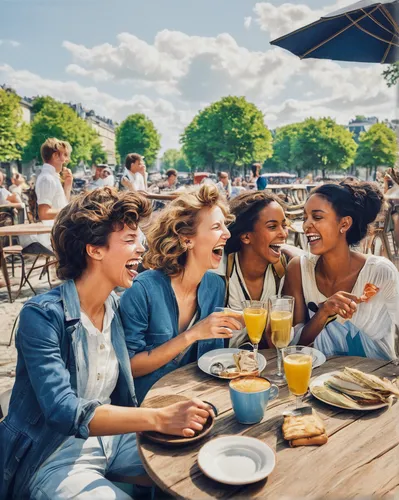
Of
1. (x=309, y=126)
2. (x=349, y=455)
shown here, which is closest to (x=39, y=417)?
(x=349, y=455)

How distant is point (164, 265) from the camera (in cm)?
242

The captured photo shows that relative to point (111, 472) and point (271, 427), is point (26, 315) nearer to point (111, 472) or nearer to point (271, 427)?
point (111, 472)

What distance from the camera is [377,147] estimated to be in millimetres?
61688

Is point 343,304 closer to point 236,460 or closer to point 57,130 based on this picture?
point 236,460

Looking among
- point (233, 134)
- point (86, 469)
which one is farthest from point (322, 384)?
point (233, 134)

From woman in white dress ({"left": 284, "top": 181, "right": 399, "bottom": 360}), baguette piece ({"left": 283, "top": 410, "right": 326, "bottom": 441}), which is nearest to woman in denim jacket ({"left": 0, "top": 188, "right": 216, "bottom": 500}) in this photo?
baguette piece ({"left": 283, "top": 410, "right": 326, "bottom": 441})

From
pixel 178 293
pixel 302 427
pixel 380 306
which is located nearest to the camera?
pixel 302 427

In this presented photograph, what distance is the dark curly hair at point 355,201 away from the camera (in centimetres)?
280

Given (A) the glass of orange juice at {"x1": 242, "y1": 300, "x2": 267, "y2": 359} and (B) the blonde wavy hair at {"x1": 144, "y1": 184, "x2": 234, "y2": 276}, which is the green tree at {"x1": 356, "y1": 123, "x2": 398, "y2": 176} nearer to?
(B) the blonde wavy hair at {"x1": 144, "y1": 184, "x2": 234, "y2": 276}

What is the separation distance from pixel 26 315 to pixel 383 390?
4.59ft

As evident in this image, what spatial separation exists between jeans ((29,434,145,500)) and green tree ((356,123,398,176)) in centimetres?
6574

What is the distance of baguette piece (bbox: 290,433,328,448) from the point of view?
1.42 meters

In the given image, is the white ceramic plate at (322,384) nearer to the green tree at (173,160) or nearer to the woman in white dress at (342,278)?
the woman in white dress at (342,278)

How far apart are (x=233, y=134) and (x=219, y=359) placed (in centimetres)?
4903
